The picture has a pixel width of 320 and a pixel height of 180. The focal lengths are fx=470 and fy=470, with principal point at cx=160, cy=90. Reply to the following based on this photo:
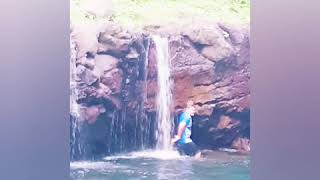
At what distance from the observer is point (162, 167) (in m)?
2.35

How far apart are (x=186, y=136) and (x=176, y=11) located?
24.8 inches

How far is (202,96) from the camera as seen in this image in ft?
7.72

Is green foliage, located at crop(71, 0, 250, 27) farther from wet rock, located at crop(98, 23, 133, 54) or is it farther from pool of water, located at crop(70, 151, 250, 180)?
pool of water, located at crop(70, 151, 250, 180)

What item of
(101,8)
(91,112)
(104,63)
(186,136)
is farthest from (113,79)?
(186,136)

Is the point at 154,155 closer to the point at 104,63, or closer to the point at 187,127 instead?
the point at 187,127

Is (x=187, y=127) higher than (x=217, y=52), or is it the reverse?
(x=217, y=52)

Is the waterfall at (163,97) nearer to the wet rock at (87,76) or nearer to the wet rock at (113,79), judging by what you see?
the wet rock at (113,79)

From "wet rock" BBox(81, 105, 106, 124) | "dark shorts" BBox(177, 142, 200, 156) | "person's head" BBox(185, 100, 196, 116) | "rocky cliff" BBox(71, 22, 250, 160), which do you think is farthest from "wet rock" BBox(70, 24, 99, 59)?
"dark shorts" BBox(177, 142, 200, 156)

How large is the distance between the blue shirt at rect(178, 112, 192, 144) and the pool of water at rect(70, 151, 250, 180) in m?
0.08

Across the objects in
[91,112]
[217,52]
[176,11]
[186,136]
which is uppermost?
[176,11]

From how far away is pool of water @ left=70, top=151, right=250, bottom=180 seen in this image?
2.33 metres
